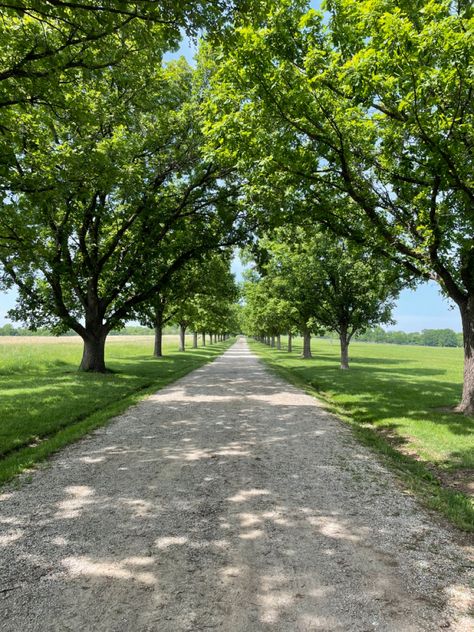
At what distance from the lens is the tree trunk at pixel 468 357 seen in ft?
34.9

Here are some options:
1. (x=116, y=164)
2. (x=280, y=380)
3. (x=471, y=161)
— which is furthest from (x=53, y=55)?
(x=280, y=380)

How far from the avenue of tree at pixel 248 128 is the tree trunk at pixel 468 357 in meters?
0.05

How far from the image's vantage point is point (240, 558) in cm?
350

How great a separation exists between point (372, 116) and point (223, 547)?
33.8ft

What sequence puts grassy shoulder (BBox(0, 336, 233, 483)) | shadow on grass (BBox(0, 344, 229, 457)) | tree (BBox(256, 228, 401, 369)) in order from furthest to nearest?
tree (BBox(256, 228, 401, 369))
shadow on grass (BBox(0, 344, 229, 457))
grassy shoulder (BBox(0, 336, 233, 483))

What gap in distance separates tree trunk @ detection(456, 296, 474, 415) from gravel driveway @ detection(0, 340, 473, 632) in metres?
5.55

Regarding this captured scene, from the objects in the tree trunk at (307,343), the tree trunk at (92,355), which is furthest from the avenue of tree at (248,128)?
the tree trunk at (307,343)

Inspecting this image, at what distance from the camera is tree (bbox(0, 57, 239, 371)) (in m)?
10.5

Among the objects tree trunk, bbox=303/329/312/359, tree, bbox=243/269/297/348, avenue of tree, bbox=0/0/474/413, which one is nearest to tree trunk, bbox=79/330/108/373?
avenue of tree, bbox=0/0/474/413

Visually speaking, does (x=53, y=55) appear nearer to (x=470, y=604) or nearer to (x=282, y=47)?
(x=282, y=47)

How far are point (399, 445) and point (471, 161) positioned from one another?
22.1ft

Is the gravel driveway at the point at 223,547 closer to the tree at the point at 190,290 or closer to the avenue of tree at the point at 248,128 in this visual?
the avenue of tree at the point at 248,128

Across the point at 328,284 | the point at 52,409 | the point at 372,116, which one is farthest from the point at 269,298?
the point at 52,409

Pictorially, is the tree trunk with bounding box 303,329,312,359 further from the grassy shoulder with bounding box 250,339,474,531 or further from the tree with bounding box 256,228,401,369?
the grassy shoulder with bounding box 250,339,474,531
